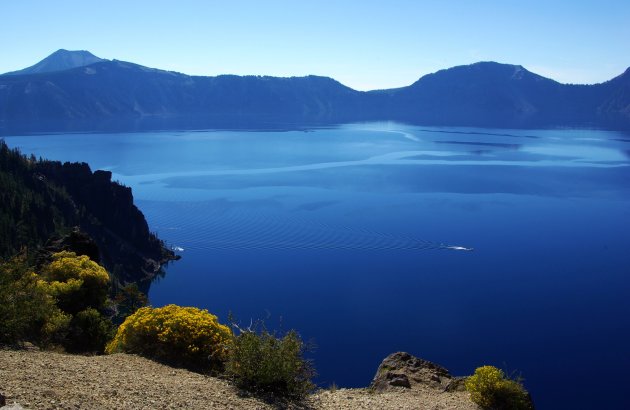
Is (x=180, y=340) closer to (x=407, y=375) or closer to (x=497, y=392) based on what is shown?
(x=407, y=375)

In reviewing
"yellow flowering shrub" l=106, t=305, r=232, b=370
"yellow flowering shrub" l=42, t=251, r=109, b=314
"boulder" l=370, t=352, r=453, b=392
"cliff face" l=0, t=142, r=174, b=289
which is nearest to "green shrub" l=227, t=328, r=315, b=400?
"yellow flowering shrub" l=106, t=305, r=232, b=370

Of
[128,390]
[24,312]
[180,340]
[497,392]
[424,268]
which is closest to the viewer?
[128,390]

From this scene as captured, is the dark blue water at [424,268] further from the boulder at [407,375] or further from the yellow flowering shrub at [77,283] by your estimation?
the yellow flowering shrub at [77,283]

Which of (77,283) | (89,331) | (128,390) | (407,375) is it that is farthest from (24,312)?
(407,375)

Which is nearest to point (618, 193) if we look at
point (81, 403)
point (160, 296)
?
point (160, 296)

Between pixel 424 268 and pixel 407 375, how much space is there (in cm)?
5862

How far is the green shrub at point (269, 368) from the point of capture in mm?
15195

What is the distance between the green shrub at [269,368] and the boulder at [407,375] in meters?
4.46

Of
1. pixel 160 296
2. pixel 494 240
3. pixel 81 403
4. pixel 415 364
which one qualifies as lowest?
pixel 160 296

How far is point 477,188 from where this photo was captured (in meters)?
136

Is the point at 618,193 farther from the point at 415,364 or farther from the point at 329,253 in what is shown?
the point at 415,364

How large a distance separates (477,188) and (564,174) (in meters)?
39.7

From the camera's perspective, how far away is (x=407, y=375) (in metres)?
20.3

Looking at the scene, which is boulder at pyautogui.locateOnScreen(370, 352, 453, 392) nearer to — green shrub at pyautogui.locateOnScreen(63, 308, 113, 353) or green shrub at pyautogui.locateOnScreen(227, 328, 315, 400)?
green shrub at pyautogui.locateOnScreen(227, 328, 315, 400)
